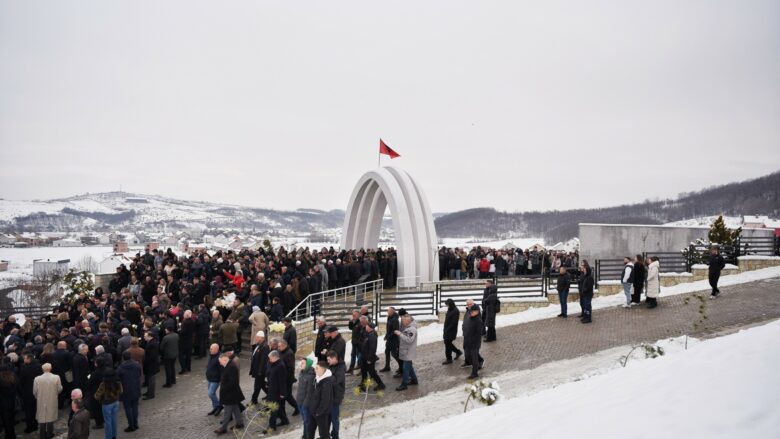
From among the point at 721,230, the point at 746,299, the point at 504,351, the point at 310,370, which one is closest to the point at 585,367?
the point at 504,351

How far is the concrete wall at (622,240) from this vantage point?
2266 centimetres

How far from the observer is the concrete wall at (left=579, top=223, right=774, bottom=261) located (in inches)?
892

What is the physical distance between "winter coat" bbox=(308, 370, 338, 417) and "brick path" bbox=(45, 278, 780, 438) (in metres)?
1.10

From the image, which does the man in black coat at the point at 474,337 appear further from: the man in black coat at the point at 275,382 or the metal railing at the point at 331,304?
the metal railing at the point at 331,304

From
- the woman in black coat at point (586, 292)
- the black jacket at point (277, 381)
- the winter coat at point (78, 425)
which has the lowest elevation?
the winter coat at point (78, 425)

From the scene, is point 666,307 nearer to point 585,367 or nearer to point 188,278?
point 585,367

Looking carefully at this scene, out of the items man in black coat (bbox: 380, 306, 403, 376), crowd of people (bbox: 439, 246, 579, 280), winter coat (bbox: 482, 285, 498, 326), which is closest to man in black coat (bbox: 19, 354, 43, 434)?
man in black coat (bbox: 380, 306, 403, 376)

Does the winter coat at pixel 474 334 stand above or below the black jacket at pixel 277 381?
above

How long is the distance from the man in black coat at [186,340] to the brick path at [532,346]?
32 cm

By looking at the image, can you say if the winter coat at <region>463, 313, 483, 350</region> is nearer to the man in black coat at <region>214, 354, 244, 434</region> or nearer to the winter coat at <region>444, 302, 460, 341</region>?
the winter coat at <region>444, 302, 460, 341</region>

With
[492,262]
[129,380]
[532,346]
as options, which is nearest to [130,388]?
[129,380]

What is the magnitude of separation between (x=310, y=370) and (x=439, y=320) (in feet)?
26.5

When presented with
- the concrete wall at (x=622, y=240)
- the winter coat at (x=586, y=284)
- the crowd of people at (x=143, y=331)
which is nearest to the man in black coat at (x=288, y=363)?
the crowd of people at (x=143, y=331)

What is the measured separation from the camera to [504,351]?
12.4 metres
